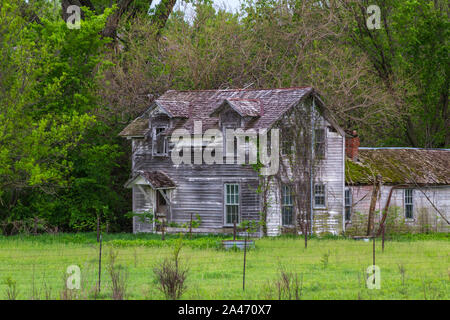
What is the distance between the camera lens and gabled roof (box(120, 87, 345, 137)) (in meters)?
33.9

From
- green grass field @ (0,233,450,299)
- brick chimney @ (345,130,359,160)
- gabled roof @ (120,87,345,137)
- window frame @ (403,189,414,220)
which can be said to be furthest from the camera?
window frame @ (403,189,414,220)

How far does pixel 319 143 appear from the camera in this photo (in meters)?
35.8

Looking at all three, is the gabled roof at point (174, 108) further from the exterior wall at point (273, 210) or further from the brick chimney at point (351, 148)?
the brick chimney at point (351, 148)

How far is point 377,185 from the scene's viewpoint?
37.1 metres

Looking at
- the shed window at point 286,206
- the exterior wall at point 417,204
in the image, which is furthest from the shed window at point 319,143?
the exterior wall at point 417,204

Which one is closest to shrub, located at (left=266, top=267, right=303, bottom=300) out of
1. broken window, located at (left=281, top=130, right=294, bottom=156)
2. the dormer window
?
broken window, located at (left=281, top=130, right=294, bottom=156)

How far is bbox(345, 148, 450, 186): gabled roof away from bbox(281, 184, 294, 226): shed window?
363 cm

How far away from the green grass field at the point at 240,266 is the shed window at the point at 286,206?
2.74m

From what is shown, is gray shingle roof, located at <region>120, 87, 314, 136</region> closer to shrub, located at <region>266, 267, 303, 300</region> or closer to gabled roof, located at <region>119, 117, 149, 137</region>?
gabled roof, located at <region>119, 117, 149, 137</region>

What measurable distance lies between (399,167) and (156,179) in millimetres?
12626

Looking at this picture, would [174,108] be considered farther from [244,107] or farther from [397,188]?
[397,188]

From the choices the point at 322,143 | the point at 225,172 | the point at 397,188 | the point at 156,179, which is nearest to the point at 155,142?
the point at 156,179

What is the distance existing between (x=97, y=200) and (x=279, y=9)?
1730 centimetres
